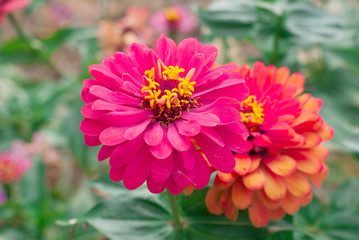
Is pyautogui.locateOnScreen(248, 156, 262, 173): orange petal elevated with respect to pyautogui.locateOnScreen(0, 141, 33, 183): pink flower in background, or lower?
elevated

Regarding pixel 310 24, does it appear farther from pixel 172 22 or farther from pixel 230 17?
pixel 172 22

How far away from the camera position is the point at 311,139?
392mm

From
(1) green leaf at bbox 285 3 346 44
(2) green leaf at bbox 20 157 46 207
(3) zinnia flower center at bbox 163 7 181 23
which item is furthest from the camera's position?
(3) zinnia flower center at bbox 163 7 181 23

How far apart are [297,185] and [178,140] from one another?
0.49ft

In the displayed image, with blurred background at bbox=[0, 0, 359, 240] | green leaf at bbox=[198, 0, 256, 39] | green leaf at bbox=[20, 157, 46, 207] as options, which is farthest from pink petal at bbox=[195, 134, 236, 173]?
green leaf at bbox=[20, 157, 46, 207]

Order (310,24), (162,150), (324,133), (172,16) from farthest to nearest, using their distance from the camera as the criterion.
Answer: (172,16) < (310,24) < (324,133) < (162,150)

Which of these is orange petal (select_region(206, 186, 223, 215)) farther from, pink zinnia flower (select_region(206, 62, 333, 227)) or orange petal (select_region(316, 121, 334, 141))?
orange petal (select_region(316, 121, 334, 141))

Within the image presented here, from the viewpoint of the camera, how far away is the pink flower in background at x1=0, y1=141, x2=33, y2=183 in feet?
2.72

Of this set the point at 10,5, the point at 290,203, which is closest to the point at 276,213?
the point at 290,203

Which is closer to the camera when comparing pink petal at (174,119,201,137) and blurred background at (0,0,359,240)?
pink petal at (174,119,201,137)

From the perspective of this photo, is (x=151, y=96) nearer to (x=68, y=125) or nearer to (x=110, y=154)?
(x=110, y=154)

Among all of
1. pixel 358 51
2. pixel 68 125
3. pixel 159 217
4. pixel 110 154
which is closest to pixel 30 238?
pixel 68 125

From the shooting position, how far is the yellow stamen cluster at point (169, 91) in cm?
37

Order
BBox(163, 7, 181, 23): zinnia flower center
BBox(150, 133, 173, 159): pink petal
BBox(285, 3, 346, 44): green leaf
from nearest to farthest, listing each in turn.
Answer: BBox(150, 133, 173, 159): pink petal → BBox(285, 3, 346, 44): green leaf → BBox(163, 7, 181, 23): zinnia flower center
